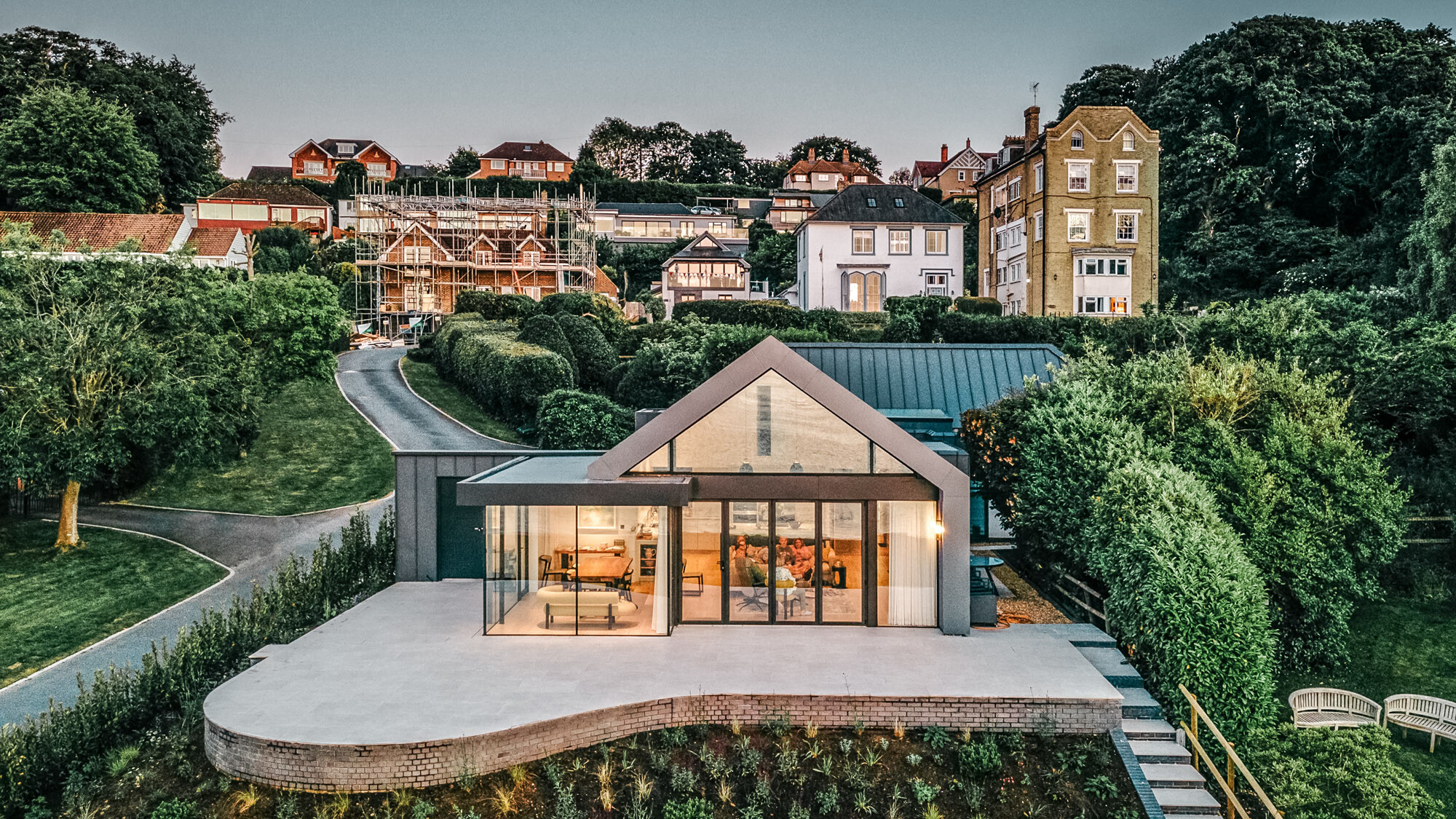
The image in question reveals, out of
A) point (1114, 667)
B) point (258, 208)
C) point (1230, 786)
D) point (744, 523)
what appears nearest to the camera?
point (1230, 786)

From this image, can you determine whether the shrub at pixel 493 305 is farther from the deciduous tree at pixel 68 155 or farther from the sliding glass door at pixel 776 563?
the sliding glass door at pixel 776 563

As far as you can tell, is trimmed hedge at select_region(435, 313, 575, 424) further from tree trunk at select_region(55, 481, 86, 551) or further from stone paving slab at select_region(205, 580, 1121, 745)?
stone paving slab at select_region(205, 580, 1121, 745)

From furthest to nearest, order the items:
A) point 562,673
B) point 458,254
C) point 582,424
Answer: point 458,254
point 582,424
point 562,673

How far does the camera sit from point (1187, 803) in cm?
1009

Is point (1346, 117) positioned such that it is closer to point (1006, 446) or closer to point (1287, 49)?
point (1287, 49)

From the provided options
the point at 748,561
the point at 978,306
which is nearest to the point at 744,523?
the point at 748,561

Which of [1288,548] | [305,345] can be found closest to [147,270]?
[305,345]

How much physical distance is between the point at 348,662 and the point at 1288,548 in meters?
14.3

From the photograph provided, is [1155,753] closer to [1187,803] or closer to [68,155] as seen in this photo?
[1187,803]

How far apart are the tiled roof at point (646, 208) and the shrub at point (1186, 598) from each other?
75.1 m

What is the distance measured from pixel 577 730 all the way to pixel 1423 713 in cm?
1229

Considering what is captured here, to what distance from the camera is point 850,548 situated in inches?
548

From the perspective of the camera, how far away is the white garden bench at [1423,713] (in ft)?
41.3

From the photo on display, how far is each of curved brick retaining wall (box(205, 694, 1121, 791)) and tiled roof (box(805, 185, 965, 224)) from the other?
4061 centimetres
